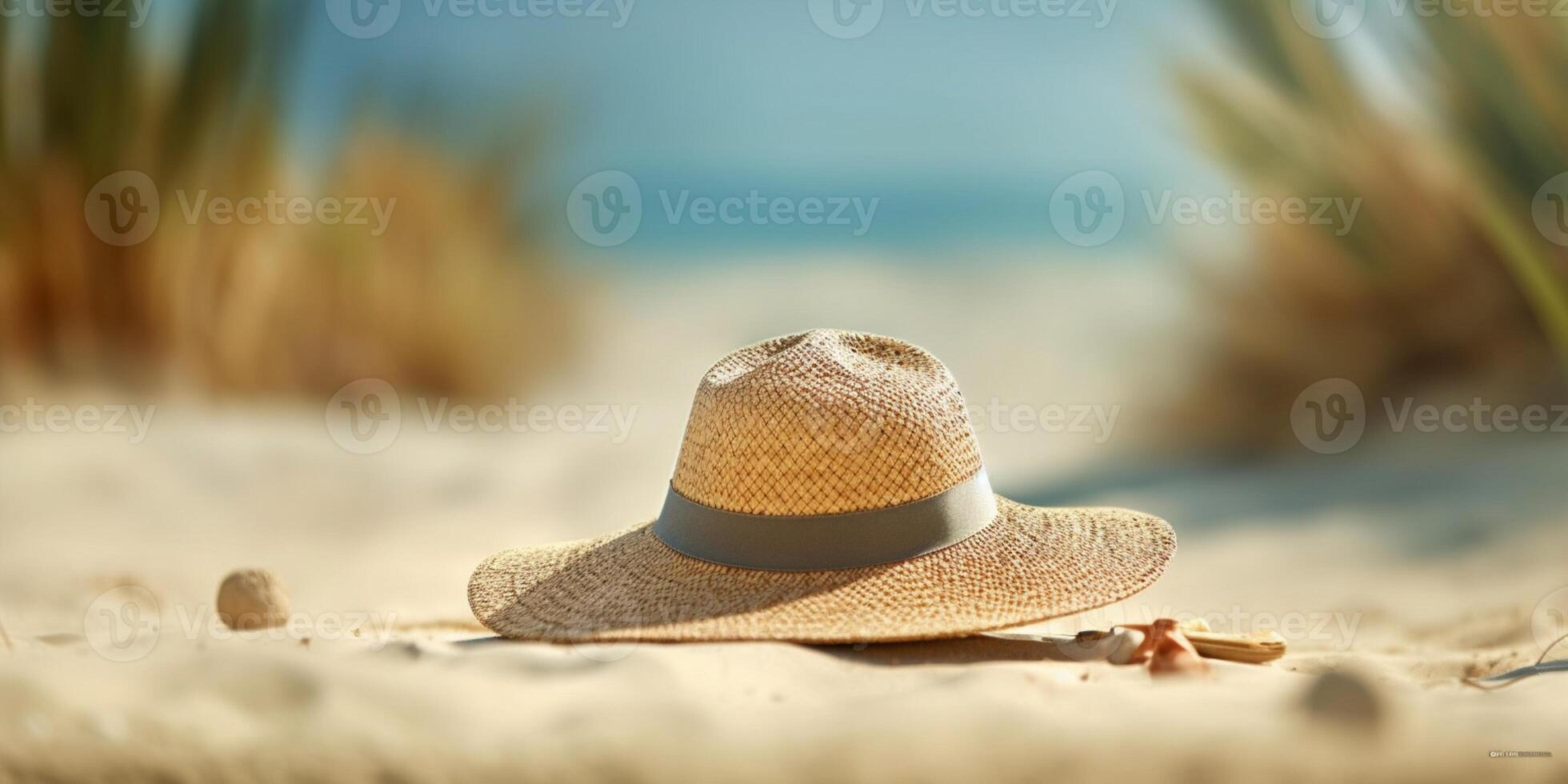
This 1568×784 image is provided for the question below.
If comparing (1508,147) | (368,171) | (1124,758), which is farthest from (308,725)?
(368,171)

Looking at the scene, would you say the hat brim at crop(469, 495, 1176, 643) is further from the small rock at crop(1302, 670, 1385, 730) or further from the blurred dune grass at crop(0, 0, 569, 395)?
the blurred dune grass at crop(0, 0, 569, 395)

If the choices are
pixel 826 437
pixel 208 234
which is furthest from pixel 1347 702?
pixel 208 234

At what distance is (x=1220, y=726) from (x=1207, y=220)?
385 centimetres

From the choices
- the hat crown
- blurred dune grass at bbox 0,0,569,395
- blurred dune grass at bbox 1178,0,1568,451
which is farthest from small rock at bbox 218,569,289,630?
blurred dune grass at bbox 1178,0,1568,451

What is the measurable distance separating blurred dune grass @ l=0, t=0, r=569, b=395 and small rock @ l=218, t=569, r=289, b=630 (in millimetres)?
2536

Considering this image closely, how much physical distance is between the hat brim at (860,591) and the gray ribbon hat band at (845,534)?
15mm

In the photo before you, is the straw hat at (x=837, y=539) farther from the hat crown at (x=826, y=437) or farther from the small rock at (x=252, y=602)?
the small rock at (x=252, y=602)

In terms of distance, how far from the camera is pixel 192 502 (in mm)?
3852

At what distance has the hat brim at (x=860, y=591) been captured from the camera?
65.1 inches

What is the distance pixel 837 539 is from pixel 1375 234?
3.25 m

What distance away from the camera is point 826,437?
1.76 meters

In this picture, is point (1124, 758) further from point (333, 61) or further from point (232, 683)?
point (333, 61)

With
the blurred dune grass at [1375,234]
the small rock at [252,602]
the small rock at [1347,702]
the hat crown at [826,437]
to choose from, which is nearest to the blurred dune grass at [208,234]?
the small rock at [252,602]

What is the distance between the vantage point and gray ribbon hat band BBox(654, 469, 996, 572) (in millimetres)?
1745
